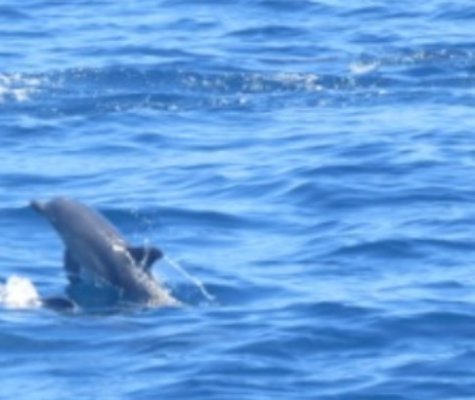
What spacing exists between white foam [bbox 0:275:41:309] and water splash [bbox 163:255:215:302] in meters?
1.27

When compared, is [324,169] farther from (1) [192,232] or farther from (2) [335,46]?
(2) [335,46]

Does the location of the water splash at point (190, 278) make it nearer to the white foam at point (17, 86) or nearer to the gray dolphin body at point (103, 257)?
the gray dolphin body at point (103, 257)

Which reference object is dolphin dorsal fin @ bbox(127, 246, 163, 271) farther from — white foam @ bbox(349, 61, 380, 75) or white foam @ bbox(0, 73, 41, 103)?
white foam @ bbox(349, 61, 380, 75)

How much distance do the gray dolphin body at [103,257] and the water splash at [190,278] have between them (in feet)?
1.10

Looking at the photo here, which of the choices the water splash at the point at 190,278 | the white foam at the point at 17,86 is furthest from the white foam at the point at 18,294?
the white foam at the point at 17,86

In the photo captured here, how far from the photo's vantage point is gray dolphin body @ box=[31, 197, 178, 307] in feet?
64.4

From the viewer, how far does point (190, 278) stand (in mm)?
20281

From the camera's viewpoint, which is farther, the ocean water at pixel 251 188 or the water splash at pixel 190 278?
the water splash at pixel 190 278

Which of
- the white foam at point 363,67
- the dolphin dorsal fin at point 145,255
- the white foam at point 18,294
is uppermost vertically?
the white foam at point 363,67

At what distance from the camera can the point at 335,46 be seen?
31375 mm

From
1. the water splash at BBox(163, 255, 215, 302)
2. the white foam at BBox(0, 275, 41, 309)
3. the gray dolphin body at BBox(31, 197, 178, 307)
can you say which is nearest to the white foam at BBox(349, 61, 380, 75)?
the water splash at BBox(163, 255, 215, 302)

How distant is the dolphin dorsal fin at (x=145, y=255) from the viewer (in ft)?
64.0

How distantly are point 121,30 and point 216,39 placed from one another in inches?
71.5

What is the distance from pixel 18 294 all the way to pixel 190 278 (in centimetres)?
150
